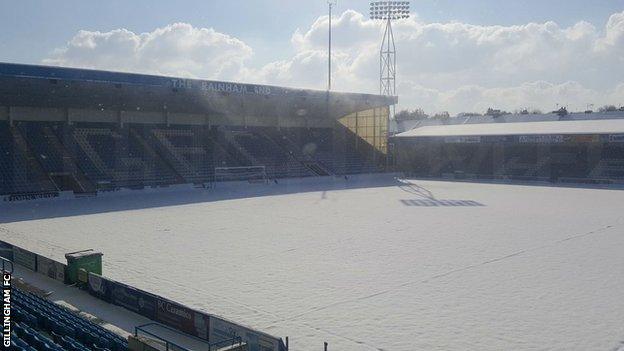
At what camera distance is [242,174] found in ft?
156

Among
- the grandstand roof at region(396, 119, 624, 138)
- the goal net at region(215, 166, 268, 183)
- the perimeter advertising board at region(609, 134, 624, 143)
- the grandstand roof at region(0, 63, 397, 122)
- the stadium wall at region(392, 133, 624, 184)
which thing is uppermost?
the grandstand roof at region(0, 63, 397, 122)

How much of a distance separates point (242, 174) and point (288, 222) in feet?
75.4

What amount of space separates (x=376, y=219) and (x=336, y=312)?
14442 mm

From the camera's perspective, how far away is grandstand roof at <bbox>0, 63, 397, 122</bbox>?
112 ft

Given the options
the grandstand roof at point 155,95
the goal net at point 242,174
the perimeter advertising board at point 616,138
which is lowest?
the goal net at point 242,174

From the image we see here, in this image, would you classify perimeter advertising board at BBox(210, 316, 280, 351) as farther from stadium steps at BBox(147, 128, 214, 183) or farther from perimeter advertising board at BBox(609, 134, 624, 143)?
perimeter advertising board at BBox(609, 134, 624, 143)

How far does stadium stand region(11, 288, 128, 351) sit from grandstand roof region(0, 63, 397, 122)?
26.3m

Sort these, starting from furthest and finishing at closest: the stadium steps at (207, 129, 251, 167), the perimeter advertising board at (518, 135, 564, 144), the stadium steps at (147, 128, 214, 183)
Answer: the perimeter advertising board at (518, 135, 564, 144) → the stadium steps at (207, 129, 251, 167) → the stadium steps at (147, 128, 214, 183)

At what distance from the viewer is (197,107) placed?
47.5 metres

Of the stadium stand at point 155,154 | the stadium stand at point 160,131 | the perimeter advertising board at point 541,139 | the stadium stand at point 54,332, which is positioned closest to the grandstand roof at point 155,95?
the stadium stand at point 160,131

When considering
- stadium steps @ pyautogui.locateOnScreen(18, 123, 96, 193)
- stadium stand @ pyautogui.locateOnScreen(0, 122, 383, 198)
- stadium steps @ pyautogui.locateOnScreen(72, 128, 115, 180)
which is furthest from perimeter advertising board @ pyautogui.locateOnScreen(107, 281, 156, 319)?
stadium steps @ pyautogui.locateOnScreen(72, 128, 115, 180)

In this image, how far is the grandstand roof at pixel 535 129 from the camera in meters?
49.7

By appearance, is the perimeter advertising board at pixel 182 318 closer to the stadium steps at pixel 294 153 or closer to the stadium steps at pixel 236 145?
the stadium steps at pixel 236 145

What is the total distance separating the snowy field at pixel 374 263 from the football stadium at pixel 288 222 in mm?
79
